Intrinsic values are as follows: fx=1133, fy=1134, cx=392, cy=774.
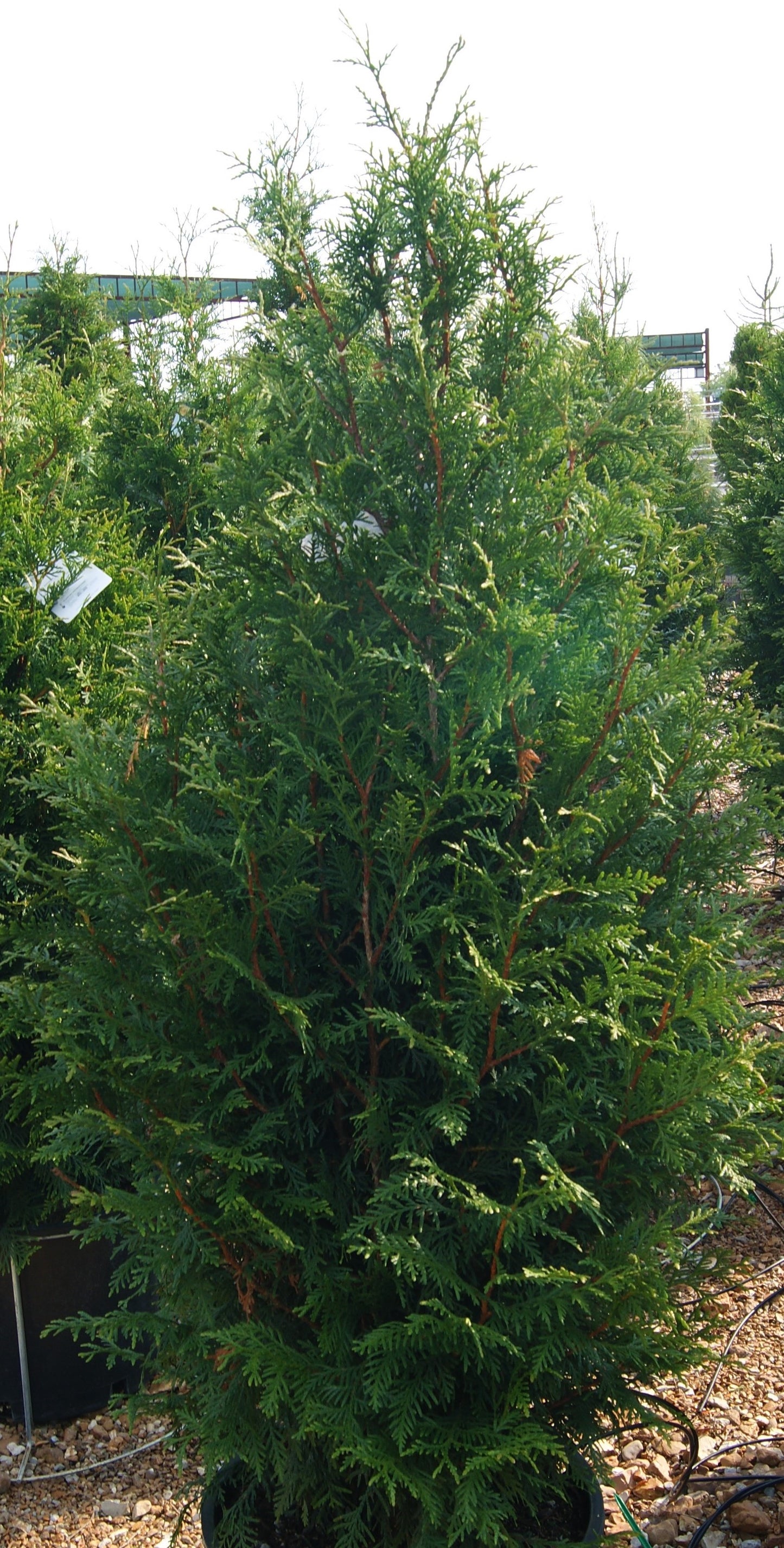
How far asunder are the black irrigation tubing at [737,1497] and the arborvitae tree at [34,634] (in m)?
1.98

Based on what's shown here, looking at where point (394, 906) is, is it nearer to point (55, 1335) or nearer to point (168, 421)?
point (55, 1335)

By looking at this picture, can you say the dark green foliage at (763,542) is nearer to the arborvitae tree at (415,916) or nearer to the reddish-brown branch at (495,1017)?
the arborvitae tree at (415,916)

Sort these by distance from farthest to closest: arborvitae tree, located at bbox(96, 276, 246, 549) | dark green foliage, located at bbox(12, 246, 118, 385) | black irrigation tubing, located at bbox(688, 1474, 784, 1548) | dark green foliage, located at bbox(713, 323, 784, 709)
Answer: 1. dark green foliage, located at bbox(12, 246, 118, 385)
2. dark green foliage, located at bbox(713, 323, 784, 709)
3. arborvitae tree, located at bbox(96, 276, 246, 549)
4. black irrigation tubing, located at bbox(688, 1474, 784, 1548)

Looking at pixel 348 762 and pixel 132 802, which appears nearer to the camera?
pixel 348 762

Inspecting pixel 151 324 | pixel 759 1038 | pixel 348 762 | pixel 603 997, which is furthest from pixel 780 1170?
pixel 151 324

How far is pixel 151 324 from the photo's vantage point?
6309mm

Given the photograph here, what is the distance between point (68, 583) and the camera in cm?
363

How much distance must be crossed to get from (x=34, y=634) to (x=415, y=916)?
206cm

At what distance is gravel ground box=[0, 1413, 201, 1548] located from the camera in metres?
3.12

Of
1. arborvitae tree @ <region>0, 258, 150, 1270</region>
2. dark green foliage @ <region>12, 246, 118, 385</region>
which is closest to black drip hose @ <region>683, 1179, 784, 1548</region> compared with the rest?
arborvitae tree @ <region>0, 258, 150, 1270</region>

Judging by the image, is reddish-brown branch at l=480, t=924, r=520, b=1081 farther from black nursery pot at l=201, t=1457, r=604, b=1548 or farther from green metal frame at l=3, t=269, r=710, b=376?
green metal frame at l=3, t=269, r=710, b=376

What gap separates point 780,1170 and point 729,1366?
135cm

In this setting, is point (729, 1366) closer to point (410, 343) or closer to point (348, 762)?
point (348, 762)

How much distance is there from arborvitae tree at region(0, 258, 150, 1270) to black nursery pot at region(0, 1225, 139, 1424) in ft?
0.48
